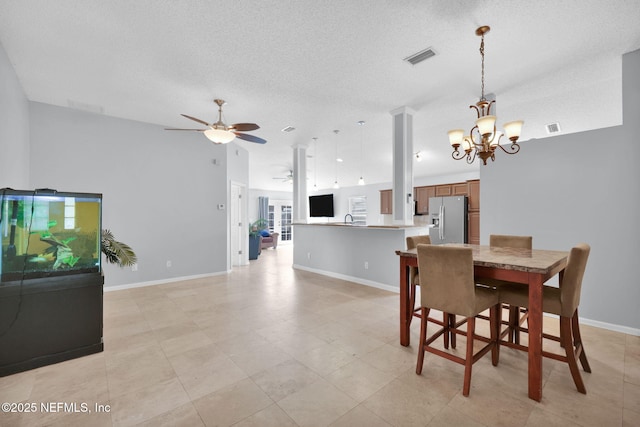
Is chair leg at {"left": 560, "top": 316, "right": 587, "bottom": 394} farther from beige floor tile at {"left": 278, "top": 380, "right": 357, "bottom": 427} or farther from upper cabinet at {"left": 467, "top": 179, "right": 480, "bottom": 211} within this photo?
upper cabinet at {"left": 467, "top": 179, "right": 480, "bottom": 211}

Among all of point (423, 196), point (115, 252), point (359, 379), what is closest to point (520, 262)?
point (359, 379)

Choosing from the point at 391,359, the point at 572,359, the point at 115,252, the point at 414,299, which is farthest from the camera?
the point at 115,252

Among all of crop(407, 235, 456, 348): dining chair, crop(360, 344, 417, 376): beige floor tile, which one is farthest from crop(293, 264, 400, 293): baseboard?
crop(360, 344, 417, 376): beige floor tile

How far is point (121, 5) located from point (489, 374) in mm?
4048

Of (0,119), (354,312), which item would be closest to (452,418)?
(354,312)

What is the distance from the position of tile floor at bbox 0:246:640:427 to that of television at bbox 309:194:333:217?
12.8 ft

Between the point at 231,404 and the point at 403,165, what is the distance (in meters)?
3.71

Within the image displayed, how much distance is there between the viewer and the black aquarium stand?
84.0 inches

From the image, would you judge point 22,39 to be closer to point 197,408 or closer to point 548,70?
point 197,408

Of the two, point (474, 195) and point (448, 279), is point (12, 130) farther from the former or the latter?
point (474, 195)

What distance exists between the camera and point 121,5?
7.31 feet

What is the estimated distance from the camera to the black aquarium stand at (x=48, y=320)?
2.13 meters

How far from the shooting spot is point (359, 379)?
2057mm

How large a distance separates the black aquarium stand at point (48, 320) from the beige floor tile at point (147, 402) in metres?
0.89
